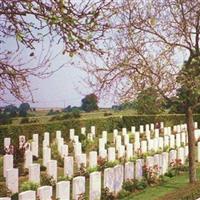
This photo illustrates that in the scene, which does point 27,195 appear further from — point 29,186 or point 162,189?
point 162,189

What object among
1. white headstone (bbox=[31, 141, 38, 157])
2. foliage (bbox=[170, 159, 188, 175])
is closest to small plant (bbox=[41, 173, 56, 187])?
foliage (bbox=[170, 159, 188, 175])

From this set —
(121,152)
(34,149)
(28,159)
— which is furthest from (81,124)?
(28,159)

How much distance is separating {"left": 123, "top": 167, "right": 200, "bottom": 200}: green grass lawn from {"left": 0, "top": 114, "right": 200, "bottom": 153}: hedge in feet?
29.9

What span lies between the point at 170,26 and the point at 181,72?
1216 mm

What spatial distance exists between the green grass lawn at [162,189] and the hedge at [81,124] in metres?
9.10

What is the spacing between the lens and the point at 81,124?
98.0ft

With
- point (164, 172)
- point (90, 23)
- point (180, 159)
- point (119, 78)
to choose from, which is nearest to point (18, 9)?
point (90, 23)

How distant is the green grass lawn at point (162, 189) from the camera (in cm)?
1099

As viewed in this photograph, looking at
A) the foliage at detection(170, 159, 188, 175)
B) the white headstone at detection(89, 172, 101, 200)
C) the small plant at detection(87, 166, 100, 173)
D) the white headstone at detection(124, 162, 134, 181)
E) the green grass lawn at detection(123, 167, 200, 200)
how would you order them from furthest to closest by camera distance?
the foliage at detection(170, 159, 188, 175) → the small plant at detection(87, 166, 100, 173) → the white headstone at detection(124, 162, 134, 181) → the green grass lawn at detection(123, 167, 200, 200) → the white headstone at detection(89, 172, 101, 200)

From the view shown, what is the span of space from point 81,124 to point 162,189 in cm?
1797

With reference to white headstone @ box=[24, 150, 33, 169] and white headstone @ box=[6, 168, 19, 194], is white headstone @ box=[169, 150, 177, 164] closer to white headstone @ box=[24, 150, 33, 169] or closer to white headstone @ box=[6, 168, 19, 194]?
white headstone @ box=[24, 150, 33, 169]

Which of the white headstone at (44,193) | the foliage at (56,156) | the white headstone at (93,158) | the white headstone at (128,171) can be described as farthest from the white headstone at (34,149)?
the white headstone at (44,193)

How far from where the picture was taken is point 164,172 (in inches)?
568

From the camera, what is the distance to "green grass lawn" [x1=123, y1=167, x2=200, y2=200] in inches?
433
